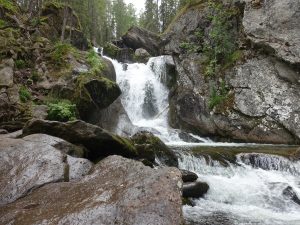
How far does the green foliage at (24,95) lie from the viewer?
1201cm

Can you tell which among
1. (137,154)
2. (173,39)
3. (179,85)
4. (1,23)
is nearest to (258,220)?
(137,154)

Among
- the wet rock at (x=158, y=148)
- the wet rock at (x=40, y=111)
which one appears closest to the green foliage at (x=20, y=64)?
the wet rock at (x=40, y=111)

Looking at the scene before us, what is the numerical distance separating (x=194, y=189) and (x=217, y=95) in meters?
9.85

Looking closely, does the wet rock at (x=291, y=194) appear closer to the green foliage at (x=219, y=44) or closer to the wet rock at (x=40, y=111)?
the wet rock at (x=40, y=111)

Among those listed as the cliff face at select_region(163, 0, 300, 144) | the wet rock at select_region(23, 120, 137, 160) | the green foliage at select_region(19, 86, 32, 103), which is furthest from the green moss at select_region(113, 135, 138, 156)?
the cliff face at select_region(163, 0, 300, 144)

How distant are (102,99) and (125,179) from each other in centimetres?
955

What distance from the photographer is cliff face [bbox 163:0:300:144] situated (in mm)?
15570

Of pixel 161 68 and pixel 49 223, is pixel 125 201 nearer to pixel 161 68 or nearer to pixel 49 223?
pixel 49 223

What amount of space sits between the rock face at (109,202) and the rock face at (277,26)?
528 inches

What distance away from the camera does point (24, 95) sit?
1223 cm

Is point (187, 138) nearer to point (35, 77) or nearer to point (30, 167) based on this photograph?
point (35, 77)

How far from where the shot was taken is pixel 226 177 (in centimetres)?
1000

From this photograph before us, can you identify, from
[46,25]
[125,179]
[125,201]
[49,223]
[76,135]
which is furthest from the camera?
[46,25]

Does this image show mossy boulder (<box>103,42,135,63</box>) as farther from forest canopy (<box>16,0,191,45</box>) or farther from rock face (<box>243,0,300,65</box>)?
rock face (<box>243,0,300,65</box>)
